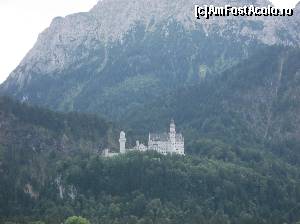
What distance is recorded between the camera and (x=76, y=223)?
636 ft

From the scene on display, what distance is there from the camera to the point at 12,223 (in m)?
200

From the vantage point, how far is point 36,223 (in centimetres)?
19700

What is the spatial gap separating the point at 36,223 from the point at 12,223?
20.0 ft

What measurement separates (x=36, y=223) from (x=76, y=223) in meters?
9.08

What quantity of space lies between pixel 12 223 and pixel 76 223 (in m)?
15.2
